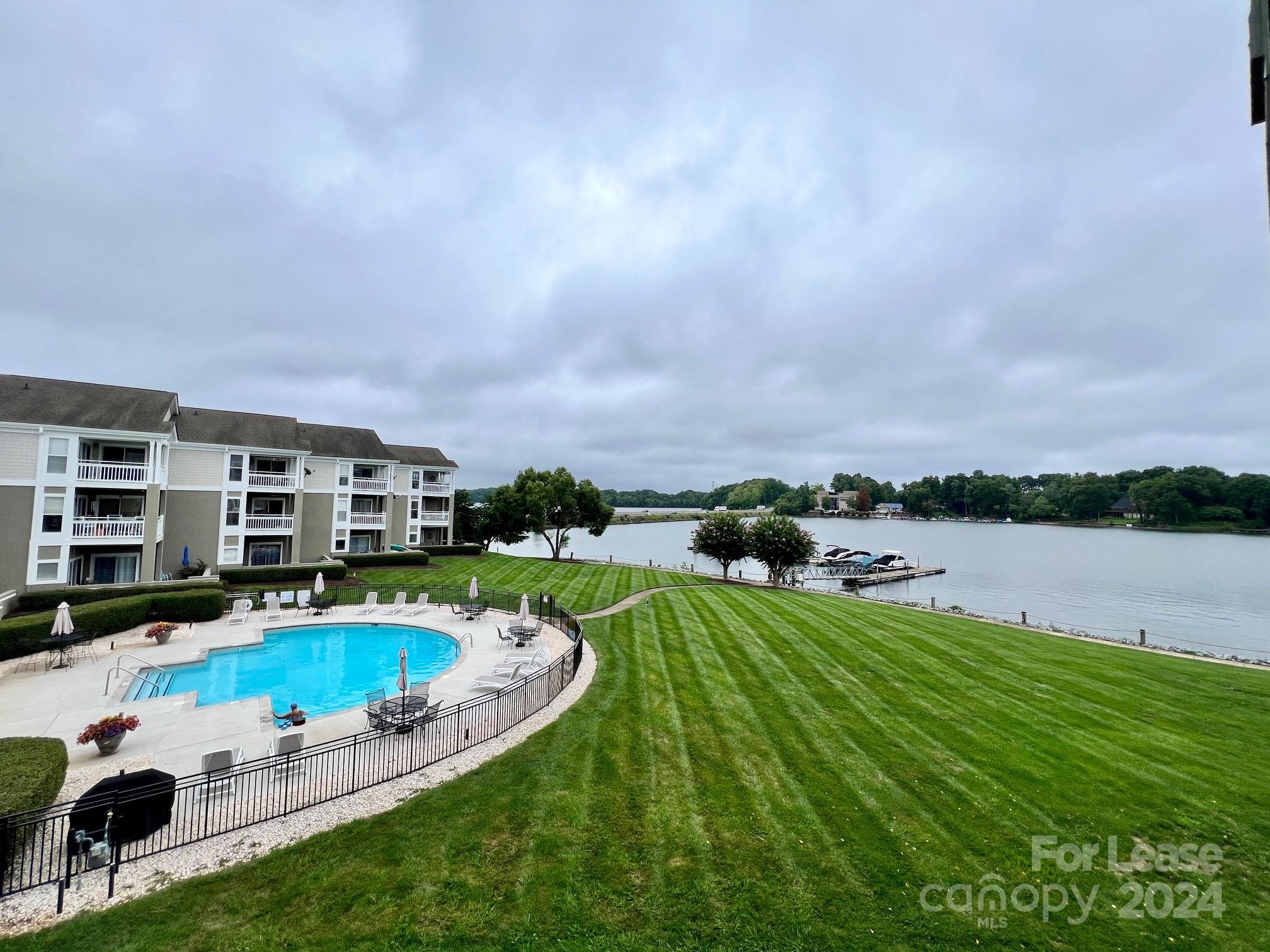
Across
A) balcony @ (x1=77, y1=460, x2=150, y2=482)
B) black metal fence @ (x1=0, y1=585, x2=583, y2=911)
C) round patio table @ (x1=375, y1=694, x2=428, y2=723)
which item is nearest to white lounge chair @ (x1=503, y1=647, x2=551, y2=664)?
black metal fence @ (x1=0, y1=585, x2=583, y2=911)

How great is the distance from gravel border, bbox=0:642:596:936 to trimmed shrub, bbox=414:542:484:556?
3538cm

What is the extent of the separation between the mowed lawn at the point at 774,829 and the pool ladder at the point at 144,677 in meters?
10.5

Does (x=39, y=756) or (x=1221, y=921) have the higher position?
(x=39, y=756)

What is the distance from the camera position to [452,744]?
36.8ft

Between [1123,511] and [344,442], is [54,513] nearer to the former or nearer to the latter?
[344,442]

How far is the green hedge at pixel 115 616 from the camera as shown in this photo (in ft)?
52.1

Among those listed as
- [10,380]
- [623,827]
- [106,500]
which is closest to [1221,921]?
[623,827]

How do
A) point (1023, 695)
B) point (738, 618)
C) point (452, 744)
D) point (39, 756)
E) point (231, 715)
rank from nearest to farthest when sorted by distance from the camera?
1. point (39, 756)
2. point (452, 744)
3. point (231, 715)
4. point (1023, 695)
5. point (738, 618)

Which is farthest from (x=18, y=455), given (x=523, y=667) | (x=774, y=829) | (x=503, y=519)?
(x=774, y=829)

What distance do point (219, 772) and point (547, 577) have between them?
28.6m

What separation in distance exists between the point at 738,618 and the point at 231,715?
1890 cm

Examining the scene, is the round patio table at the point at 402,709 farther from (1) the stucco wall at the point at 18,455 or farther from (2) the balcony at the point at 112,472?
(2) the balcony at the point at 112,472

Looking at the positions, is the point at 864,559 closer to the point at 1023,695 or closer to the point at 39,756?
the point at 1023,695

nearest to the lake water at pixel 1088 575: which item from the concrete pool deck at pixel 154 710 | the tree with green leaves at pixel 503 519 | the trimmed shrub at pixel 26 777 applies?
the tree with green leaves at pixel 503 519
